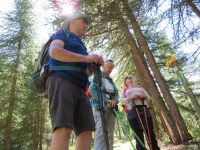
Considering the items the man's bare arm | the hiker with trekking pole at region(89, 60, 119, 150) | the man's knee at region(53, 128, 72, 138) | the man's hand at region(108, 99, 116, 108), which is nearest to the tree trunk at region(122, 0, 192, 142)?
the hiker with trekking pole at region(89, 60, 119, 150)

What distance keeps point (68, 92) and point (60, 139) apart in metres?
0.47

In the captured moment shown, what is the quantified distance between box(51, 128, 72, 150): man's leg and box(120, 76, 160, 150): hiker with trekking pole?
10.2 ft

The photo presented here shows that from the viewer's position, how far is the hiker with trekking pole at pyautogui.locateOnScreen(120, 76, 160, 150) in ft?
17.3

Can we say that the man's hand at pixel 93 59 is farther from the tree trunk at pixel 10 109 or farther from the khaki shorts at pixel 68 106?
the tree trunk at pixel 10 109

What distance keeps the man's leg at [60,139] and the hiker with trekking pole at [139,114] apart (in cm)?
309

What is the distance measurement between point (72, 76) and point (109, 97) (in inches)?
84.5

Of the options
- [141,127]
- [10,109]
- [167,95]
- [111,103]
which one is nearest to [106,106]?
[111,103]

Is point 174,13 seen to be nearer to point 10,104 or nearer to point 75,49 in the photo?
point 75,49

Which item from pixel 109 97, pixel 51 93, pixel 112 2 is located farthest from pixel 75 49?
pixel 112 2

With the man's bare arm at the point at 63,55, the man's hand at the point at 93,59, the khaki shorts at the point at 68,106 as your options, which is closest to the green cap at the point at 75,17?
the man's bare arm at the point at 63,55

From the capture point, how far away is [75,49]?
2893 mm

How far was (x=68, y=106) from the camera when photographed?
2439mm

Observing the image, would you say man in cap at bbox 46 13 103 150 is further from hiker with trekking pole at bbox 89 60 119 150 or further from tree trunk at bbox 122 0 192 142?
tree trunk at bbox 122 0 192 142

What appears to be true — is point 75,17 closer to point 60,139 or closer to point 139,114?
point 60,139
